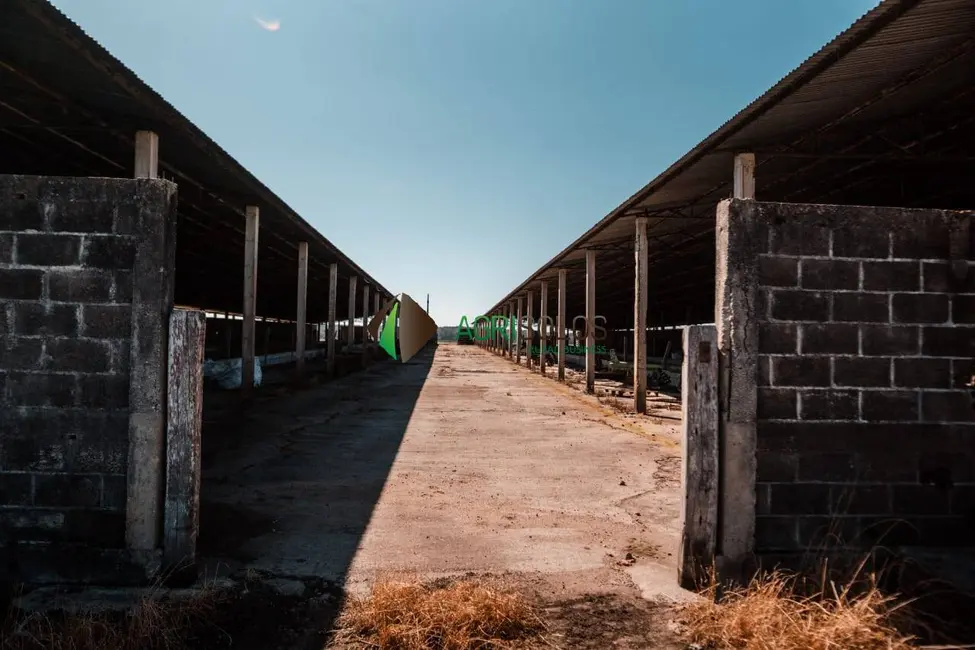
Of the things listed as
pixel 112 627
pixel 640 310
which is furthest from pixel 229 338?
pixel 112 627

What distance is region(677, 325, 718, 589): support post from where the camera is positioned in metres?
3.49

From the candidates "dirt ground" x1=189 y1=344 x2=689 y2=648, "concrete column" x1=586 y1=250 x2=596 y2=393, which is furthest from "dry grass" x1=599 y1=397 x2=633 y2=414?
"concrete column" x1=586 y1=250 x2=596 y2=393

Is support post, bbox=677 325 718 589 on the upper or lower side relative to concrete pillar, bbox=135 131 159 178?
lower

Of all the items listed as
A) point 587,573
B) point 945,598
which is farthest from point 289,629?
point 945,598

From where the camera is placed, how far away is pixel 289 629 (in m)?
2.96

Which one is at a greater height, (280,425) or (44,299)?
(44,299)

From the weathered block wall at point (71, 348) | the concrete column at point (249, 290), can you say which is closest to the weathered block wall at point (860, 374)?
the weathered block wall at point (71, 348)

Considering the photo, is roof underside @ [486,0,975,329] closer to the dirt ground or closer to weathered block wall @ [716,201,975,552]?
weathered block wall @ [716,201,975,552]

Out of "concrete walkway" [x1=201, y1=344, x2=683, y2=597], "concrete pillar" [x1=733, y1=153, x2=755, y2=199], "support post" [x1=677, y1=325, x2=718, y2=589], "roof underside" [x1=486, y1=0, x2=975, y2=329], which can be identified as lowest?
"concrete walkway" [x1=201, y1=344, x2=683, y2=597]

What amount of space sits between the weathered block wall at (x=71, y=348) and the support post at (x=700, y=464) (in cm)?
343

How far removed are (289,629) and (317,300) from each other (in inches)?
1381

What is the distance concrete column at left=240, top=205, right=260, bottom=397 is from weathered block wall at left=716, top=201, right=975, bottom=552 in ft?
36.0

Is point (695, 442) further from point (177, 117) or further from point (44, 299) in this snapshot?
point (177, 117)

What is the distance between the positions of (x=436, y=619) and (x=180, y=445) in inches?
Answer: 77.3
